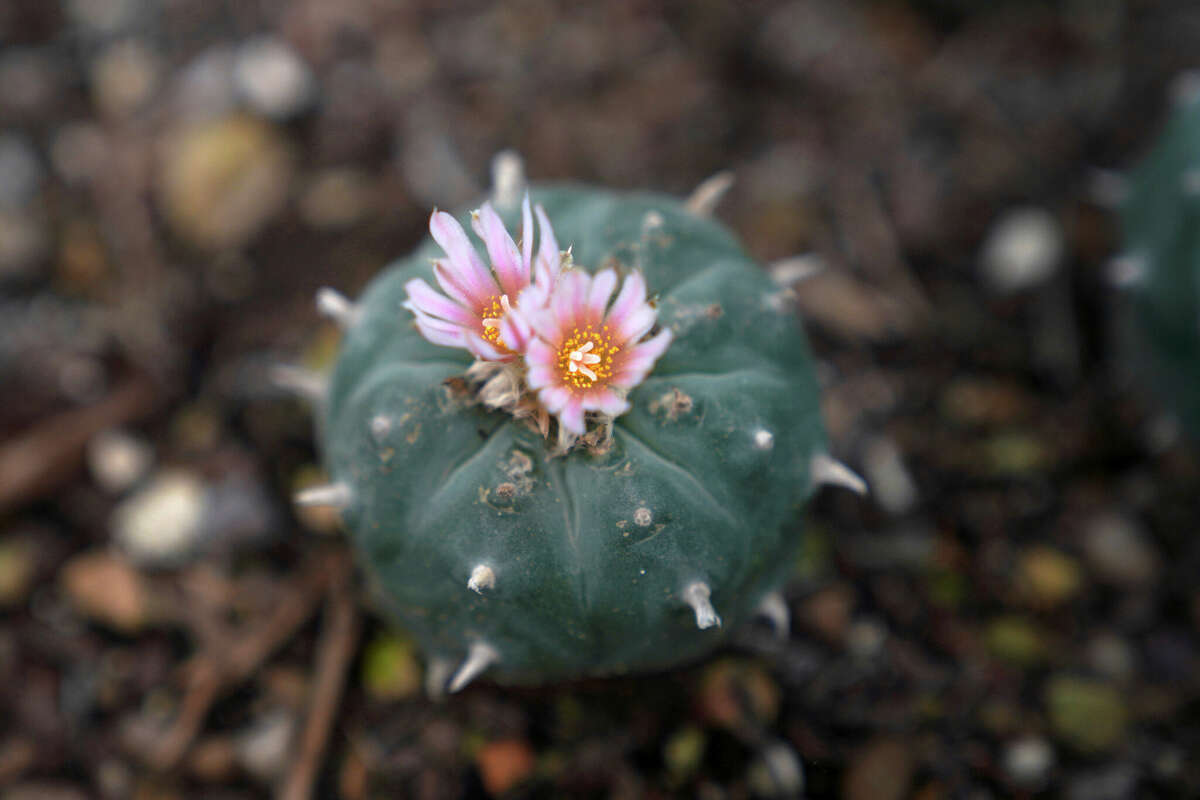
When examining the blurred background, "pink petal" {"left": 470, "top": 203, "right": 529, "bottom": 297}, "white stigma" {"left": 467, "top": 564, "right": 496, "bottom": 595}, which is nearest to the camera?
"pink petal" {"left": 470, "top": 203, "right": 529, "bottom": 297}

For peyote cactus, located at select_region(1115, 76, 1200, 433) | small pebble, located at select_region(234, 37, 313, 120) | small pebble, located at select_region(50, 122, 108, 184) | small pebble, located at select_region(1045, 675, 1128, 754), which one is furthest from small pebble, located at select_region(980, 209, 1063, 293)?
small pebble, located at select_region(50, 122, 108, 184)

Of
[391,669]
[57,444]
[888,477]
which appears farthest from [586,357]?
[57,444]

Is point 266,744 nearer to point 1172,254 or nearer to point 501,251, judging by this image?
point 501,251

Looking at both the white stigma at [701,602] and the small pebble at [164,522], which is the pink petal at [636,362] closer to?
the white stigma at [701,602]

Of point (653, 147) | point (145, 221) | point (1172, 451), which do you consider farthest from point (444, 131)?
point (1172, 451)

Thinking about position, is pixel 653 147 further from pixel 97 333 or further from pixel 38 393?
pixel 38 393

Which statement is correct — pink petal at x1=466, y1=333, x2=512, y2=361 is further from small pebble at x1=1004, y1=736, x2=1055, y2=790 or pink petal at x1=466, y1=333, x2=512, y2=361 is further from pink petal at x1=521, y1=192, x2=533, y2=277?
small pebble at x1=1004, y1=736, x2=1055, y2=790

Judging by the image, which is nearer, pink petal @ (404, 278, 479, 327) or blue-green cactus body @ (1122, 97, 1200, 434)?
pink petal @ (404, 278, 479, 327)
